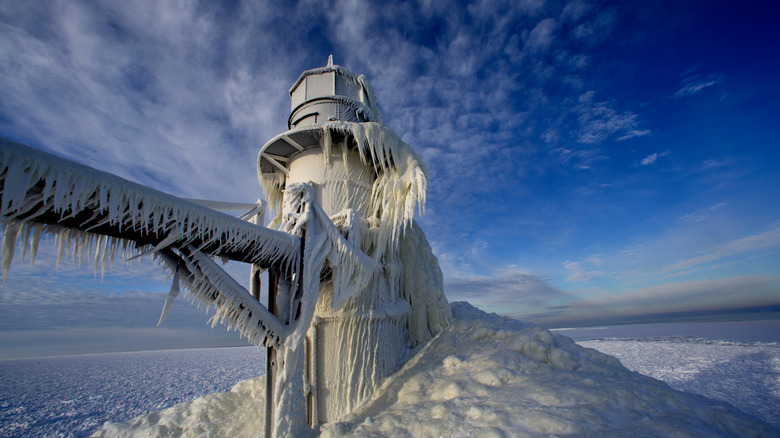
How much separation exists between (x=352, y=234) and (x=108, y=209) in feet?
13.0

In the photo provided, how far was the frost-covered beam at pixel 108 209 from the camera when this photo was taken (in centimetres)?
236

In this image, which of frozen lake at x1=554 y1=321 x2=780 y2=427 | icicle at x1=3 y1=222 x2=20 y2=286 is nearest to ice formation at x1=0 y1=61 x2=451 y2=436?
icicle at x1=3 y1=222 x2=20 y2=286

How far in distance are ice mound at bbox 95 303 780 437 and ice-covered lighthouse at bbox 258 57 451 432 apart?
71cm

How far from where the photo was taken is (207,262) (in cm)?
432

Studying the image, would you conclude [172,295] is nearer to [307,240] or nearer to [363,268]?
[307,240]

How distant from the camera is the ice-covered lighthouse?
5.94m

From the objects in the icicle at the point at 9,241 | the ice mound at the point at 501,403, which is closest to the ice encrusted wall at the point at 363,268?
the ice mound at the point at 501,403

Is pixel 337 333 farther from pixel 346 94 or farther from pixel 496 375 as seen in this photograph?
pixel 346 94

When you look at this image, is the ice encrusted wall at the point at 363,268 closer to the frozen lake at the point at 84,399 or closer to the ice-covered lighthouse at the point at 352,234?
the ice-covered lighthouse at the point at 352,234

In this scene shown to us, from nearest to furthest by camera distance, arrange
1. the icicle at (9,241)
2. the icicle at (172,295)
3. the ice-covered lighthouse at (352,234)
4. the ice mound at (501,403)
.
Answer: the icicle at (9,241) < the ice mound at (501,403) < the icicle at (172,295) < the ice-covered lighthouse at (352,234)

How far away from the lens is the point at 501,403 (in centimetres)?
411

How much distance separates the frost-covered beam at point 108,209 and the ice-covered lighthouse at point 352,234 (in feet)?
4.76

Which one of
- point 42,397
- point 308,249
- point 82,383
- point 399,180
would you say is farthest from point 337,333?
point 82,383

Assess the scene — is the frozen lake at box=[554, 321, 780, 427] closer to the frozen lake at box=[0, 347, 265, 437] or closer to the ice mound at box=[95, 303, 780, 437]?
the ice mound at box=[95, 303, 780, 437]
